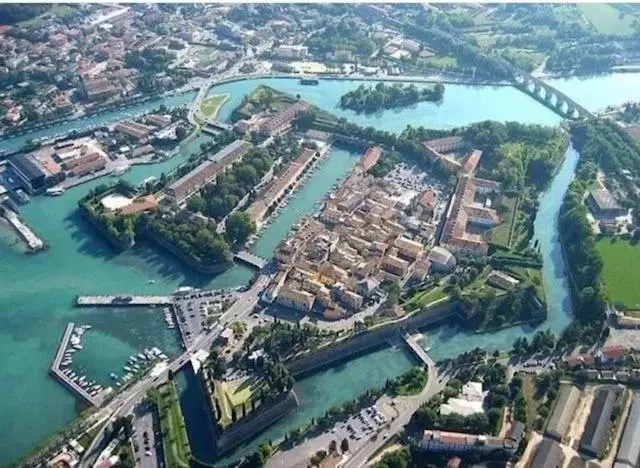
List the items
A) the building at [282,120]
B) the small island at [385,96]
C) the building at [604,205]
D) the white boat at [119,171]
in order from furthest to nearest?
1. the small island at [385,96]
2. the building at [282,120]
3. the white boat at [119,171]
4. the building at [604,205]

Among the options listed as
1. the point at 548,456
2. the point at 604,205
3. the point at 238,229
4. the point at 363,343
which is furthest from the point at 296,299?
the point at 604,205

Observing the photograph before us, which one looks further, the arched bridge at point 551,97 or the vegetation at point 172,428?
the arched bridge at point 551,97

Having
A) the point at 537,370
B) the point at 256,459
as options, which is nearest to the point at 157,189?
the point at 256,459

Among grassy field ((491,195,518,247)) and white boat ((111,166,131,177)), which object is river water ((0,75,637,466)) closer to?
white boat ((111,166,131,177))

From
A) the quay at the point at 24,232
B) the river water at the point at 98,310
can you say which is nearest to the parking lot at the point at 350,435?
the river water at the point at 98,310

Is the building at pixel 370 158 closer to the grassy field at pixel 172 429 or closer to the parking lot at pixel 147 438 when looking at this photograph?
the grassy field at pixel 172 429

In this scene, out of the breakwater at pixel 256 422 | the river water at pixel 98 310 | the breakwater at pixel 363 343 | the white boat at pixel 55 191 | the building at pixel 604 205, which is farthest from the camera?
the white boat at pixel 55 191
